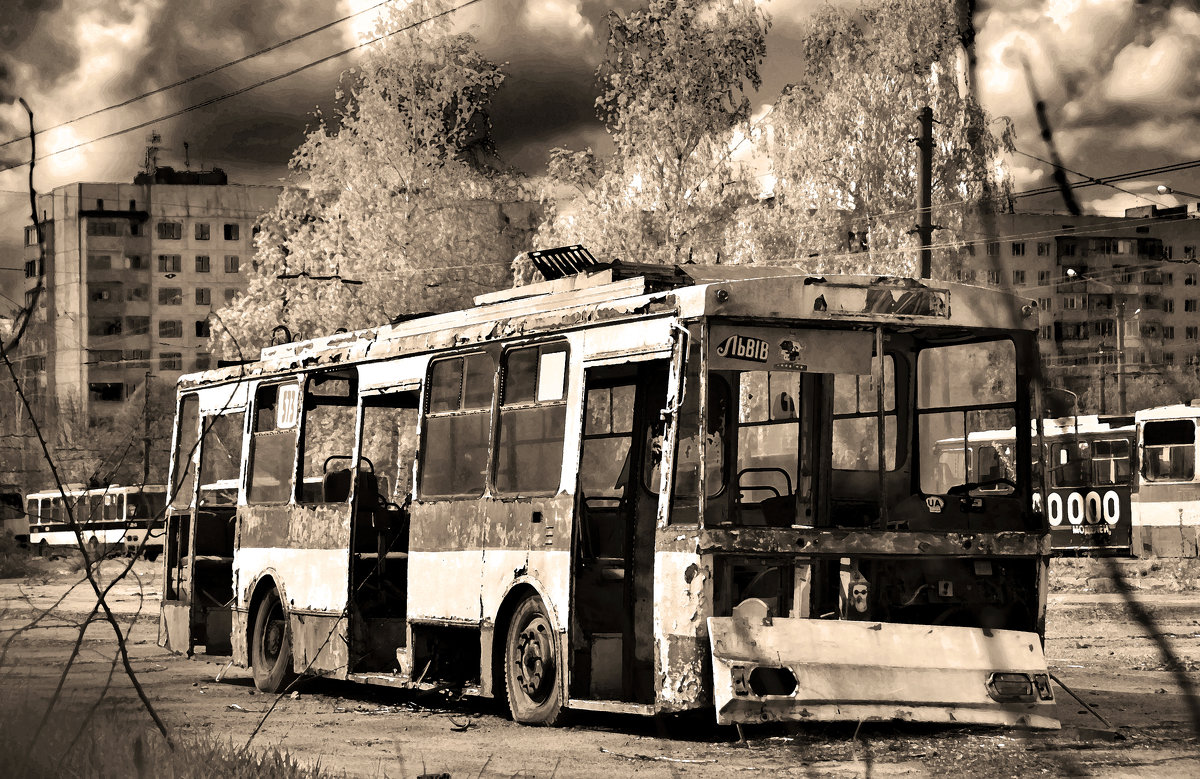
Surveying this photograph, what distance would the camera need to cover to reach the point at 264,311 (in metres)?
38.5

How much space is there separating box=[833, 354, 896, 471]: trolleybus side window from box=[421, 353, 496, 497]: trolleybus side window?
9.97 ft

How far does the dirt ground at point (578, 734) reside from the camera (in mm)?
6578

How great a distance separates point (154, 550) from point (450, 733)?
4720 centimetres

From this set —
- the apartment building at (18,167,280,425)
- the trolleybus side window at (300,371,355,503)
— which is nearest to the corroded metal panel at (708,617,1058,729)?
the trolleybus side window at (300,371,355,503)

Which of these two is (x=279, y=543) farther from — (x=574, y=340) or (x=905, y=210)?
(x=905, y=210)

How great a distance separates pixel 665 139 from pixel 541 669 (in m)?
24.6

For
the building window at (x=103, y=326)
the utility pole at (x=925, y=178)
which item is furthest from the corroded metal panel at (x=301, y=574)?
the building window at (x=103, y=326)

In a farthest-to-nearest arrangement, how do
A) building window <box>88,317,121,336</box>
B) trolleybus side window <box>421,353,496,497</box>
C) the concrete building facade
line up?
1. the concrete building facade
2. building window <box>88,317,121,336</box>
3. trolleybus side window <box>421,353,496,497</box>

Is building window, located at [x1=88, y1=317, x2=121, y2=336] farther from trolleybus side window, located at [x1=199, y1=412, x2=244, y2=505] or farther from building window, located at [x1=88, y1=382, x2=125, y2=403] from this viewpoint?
trolleybus side window, located at [x1=199, y1=412, x2=244, y2=505]

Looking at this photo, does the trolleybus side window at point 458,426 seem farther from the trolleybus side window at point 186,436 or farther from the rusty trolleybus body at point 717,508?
the trolleybus side window at point 186,436

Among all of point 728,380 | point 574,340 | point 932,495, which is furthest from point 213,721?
point 932,495

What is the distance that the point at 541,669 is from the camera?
1141 centimetres

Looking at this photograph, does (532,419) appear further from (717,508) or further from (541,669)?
(717,508)

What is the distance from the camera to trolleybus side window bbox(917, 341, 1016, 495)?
1091 centimetres
